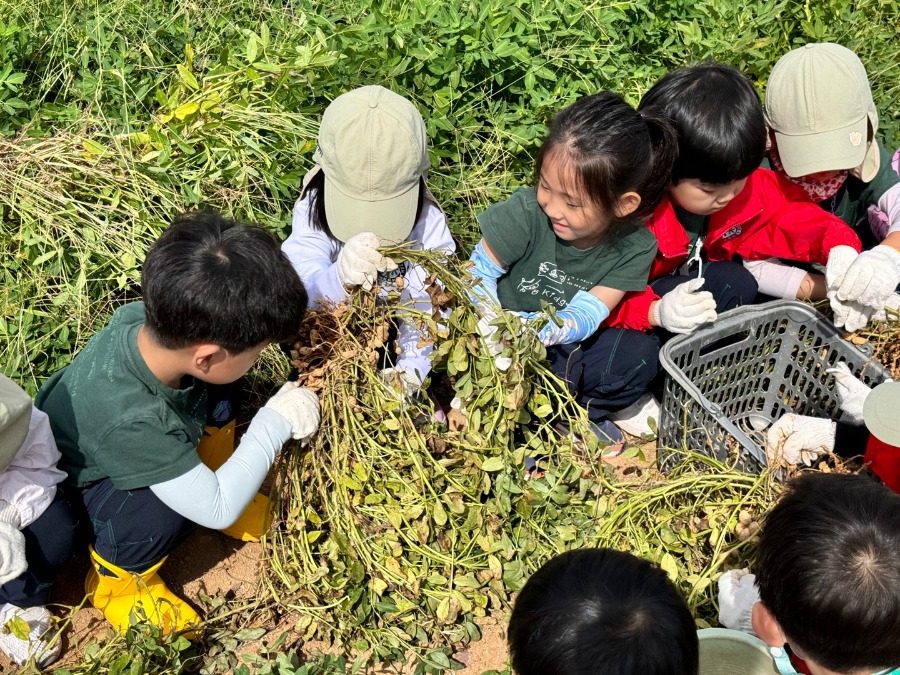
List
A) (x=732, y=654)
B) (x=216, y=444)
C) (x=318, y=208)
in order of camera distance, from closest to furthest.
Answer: (x=732, y=654), (x=216, y=444), (x=318, y=208)

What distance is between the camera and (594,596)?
1188 millimetres

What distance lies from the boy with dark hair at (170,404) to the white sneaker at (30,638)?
127mm

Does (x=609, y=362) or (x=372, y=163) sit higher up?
(x=372, y=163)

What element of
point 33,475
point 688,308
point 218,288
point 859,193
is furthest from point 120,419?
point 859,193

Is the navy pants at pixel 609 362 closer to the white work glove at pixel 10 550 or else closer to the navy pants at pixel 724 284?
→ the navy pants at pixel 724 284

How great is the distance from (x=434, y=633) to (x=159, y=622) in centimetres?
63

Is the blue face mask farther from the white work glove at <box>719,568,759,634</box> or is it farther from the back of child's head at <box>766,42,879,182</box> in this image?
the back of child's head at <box>766,42,879,182</box>

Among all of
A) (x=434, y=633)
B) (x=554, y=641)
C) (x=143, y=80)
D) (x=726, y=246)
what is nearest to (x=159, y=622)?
(x=434, y=633)

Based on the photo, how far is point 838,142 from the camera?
235cm

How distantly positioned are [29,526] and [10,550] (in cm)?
14

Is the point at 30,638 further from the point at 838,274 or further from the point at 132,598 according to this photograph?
the point at 838,274

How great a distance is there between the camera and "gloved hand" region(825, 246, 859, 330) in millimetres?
2252

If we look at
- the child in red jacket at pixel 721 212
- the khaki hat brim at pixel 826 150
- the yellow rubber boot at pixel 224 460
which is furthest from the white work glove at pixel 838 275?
the yellow rubber boot at pixel 224 460

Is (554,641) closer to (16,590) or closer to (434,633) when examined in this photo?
(434,633)
